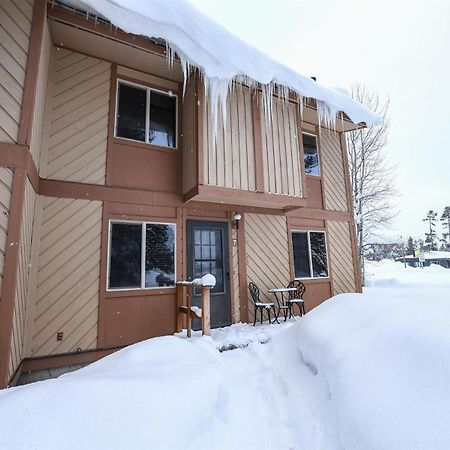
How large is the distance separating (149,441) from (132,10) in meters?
4.23

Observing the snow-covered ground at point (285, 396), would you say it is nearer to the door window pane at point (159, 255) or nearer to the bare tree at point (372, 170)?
the door window pane at point (159, 255)

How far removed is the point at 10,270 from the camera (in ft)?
9.20

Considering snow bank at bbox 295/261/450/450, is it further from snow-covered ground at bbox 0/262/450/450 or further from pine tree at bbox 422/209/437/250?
pine tree at bbox 422/209/437/250

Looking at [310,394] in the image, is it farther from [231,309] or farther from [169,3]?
[169,3]

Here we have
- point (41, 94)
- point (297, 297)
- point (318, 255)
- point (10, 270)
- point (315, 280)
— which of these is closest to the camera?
point (10, 270)

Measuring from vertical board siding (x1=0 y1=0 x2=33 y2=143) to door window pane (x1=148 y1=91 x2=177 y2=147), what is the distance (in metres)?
2.06

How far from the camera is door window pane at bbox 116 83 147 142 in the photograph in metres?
4.79

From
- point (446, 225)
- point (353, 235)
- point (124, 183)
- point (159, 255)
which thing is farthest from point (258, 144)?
point (446, 225)

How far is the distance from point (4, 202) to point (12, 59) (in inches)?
64.2

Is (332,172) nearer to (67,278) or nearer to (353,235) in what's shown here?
(353,235)

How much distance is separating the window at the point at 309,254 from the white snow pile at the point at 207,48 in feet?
9.03

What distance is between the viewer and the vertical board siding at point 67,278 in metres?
3.77

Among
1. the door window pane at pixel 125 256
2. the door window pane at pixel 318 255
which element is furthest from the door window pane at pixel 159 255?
the door window pane at pixel 318 255

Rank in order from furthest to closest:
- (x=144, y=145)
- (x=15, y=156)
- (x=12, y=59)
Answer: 1. (x=144, y=145)
2. (x=12, y=59)
3. (x=15, y=156)
